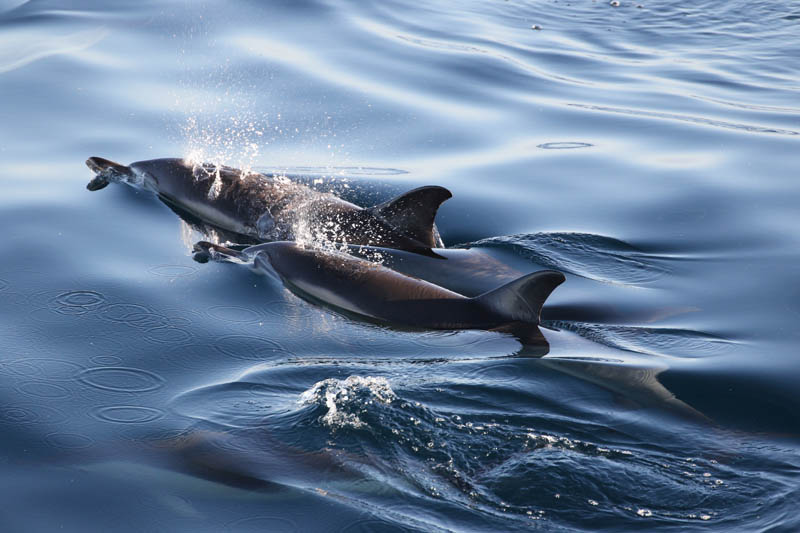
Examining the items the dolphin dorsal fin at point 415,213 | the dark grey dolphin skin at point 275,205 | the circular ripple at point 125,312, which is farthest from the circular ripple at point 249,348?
the dolphin dorsal fin at point 415,213

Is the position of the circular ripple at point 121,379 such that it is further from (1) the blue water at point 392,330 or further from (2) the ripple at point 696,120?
(2) the ripple at point 696,120

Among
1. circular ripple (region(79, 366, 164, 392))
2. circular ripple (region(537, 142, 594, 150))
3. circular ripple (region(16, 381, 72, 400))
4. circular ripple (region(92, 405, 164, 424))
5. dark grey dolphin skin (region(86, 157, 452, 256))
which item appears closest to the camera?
circular ripple (region(92, 405, 164, 424))

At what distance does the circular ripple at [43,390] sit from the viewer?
215 inches

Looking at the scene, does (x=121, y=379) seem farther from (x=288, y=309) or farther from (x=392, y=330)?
(x=392, y=330)

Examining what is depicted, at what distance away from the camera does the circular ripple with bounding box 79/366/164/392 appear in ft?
18.3

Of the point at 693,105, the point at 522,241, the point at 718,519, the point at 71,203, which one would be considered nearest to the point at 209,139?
the point at 71,203

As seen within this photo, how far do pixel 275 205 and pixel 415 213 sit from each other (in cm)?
164

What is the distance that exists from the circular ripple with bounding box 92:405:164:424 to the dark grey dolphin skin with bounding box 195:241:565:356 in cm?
197

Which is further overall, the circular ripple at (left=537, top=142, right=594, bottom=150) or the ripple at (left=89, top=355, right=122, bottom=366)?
the circular ripple at (left=537, top=142, right=594, bottom=150)

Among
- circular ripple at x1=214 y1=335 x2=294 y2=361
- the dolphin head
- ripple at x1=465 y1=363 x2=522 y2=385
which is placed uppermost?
the dolphin head

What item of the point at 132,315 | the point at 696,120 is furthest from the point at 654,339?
the point at 696,120

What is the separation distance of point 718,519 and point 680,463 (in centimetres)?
52

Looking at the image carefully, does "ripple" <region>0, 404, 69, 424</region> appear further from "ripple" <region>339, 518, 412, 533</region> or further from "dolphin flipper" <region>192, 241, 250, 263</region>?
"dolphin flipper" <region>192, 241, 250, 263</region>

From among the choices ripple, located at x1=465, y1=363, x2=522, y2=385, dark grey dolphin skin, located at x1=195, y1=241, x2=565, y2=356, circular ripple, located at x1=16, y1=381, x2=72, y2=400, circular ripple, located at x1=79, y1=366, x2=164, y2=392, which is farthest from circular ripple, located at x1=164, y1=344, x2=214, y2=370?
ripple, located at x1=465, y1=363, x2=522, y2=385
